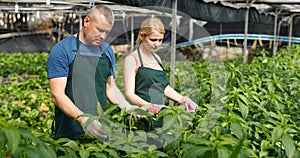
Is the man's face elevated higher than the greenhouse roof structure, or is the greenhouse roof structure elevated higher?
the greenhouse roof structure

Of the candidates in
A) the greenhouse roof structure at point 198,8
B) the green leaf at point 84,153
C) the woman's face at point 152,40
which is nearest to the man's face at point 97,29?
the woman's face at point 152,40

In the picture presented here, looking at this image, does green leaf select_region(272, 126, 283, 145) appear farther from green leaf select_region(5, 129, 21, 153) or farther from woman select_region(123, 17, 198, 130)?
green leaf select_region(5, 129, 21, 153)

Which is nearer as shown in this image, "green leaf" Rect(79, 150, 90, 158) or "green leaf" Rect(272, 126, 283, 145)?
"green leaf" Rect(79, 150, 90, 158)

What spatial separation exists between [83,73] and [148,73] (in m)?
0.38

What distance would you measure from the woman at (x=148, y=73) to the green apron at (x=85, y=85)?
0.60 ft

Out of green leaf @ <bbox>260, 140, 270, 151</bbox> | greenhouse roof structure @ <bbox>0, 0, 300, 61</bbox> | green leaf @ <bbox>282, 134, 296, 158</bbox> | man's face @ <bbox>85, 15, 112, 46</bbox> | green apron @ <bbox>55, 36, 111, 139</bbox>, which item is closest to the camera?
green leaf @ <bbox>282, 134, 296, 158</bbox>

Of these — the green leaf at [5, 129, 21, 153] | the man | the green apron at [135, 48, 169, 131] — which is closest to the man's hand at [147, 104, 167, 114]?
the man

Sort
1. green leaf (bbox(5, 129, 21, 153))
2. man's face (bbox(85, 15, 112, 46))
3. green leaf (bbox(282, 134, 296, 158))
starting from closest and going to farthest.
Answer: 1. green leaf (bbox(5, 129, 21, 153))
2. green leaf (bbox(282, 134, 296, 158))
3. man's face (bbox(85, 15, 112, 46))

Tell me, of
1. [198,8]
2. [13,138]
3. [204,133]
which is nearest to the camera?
[13,138]

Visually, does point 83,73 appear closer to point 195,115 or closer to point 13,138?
point 195,115

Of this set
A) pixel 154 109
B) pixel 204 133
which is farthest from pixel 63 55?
pixel 204 133

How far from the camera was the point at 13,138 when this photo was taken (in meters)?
→ 1.54

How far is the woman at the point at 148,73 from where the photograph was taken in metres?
2.75

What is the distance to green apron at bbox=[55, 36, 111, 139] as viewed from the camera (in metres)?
2.86
